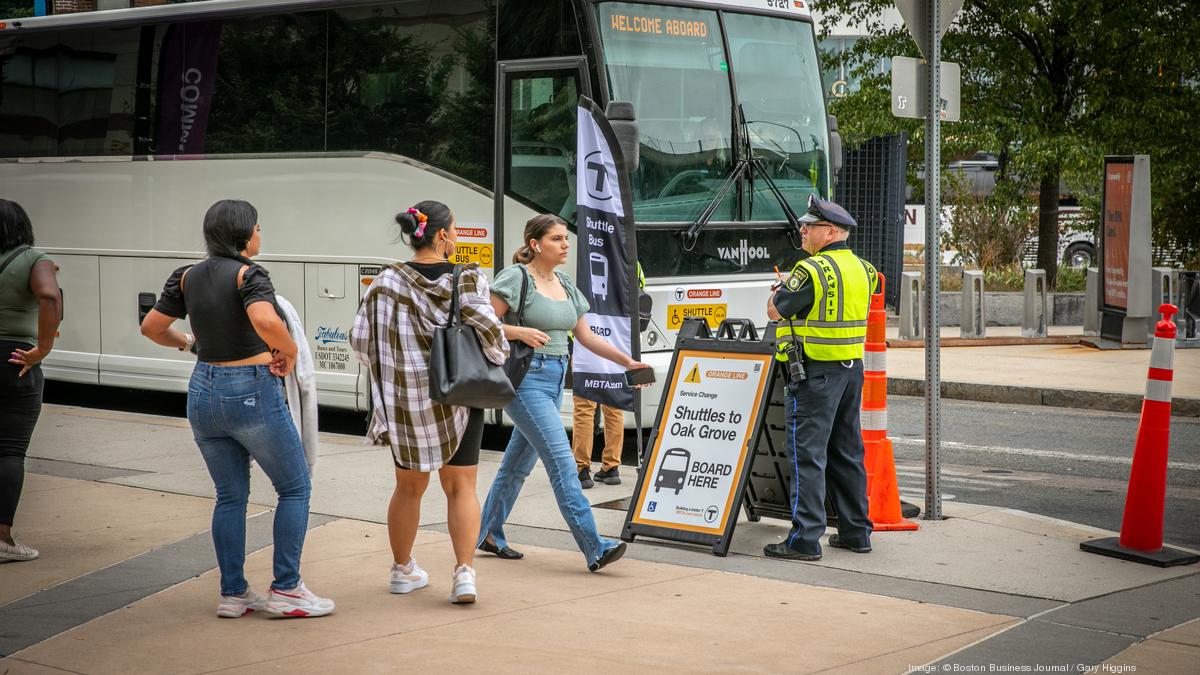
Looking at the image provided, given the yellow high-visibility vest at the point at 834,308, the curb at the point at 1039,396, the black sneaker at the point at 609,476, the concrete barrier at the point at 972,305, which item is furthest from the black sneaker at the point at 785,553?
the concrete barrier at the point at 972,305

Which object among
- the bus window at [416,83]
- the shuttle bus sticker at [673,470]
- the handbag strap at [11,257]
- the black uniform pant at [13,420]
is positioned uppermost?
the bus window at [416,83]

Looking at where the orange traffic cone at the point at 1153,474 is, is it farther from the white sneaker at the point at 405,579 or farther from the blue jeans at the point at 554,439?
the white sneaker at the point at 405,579

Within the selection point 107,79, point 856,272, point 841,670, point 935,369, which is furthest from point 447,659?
point 107,79

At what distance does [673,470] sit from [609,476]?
200cm

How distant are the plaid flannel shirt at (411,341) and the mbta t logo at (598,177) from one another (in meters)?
2.95

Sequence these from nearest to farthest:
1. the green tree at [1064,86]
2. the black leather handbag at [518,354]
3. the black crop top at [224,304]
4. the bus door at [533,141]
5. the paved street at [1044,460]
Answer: the black crop top at [224,304]
the black leather handbag at [518,354]
the paved street at [1044,460]
the bus door at [533,141]
the green tree at [1064,86]

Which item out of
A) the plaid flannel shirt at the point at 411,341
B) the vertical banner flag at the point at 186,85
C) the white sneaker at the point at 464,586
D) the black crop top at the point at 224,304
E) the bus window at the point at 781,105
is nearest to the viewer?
the black crop top at the point at 224,304

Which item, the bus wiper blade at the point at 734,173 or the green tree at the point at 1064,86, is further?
the green tree at the point at 1064,86

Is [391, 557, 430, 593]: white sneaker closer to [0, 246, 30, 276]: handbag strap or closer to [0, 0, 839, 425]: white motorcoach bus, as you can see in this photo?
[0, 246, 30, 276]: handbag strap

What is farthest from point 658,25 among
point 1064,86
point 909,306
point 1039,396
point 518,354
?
point 1064,86

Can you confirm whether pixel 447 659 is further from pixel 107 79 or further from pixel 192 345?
pixel 107 79

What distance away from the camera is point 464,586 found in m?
6.21

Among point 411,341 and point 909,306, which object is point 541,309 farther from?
point 909,306

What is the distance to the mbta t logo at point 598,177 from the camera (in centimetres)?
897
